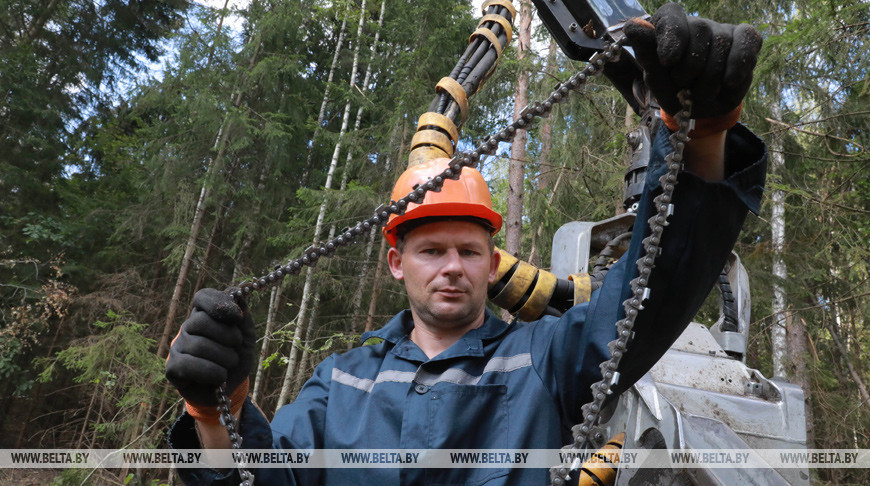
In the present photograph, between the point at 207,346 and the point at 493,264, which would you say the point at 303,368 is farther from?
the point at 207,346

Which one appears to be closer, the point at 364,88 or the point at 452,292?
the point at 452,292

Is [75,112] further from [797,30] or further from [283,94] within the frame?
[797,30]

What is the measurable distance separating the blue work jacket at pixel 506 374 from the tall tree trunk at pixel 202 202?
12.3m

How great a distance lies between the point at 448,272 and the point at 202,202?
1415 cm

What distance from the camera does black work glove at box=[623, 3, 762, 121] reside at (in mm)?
1277

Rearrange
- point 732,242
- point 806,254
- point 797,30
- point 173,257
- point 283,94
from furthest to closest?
point 283,94
point 173,257
point 806,254
point 797,30
point 732,242

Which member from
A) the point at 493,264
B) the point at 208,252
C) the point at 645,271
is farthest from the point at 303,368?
the point at 645,271

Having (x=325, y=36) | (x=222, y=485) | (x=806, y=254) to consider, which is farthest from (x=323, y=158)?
(x=222, y=485)

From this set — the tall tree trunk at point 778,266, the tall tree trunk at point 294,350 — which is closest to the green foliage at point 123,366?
the tall tree trunk at point 294,350

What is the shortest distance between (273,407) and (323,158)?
6574 millimetres

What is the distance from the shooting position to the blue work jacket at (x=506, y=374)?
1.53 m

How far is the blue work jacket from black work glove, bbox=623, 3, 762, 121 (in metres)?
0.19

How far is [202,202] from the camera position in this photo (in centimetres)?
1534

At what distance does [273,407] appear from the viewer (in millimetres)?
14758
